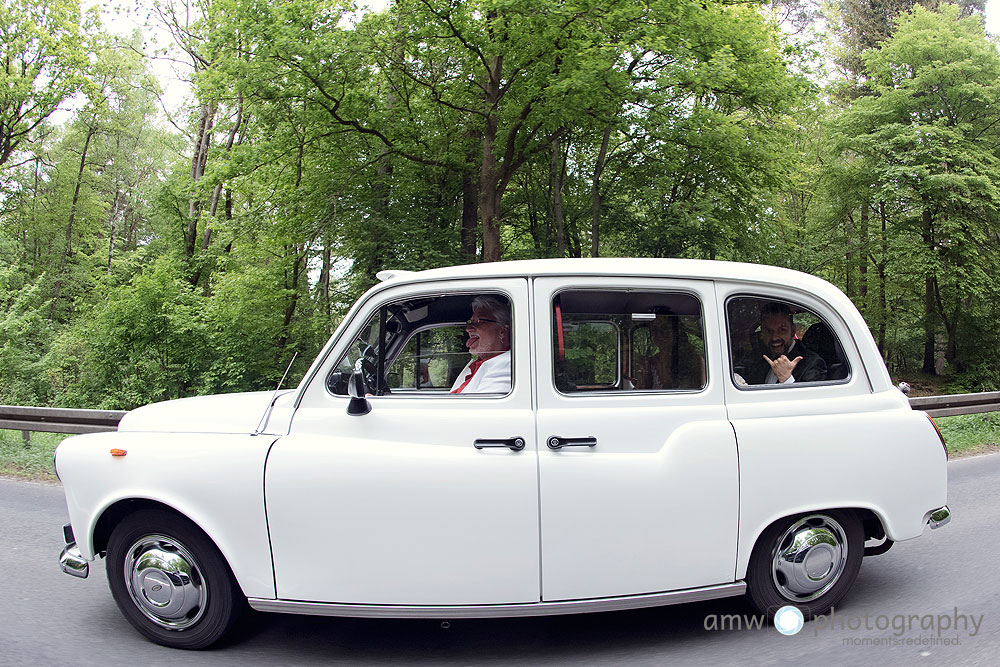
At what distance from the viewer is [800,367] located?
161 inches

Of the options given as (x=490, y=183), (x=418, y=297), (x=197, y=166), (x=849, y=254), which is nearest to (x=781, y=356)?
(x=418, y=297)

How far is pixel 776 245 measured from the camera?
20094mm

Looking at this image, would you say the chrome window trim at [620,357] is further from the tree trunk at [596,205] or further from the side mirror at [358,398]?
the tree trunk at [596,205]

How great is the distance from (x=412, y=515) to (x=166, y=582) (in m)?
1.42

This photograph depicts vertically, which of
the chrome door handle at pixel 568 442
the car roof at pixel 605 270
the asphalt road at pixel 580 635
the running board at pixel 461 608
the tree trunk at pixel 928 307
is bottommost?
Result: the asphalt road at pixel 580 635

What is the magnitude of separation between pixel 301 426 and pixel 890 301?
28.4 metres

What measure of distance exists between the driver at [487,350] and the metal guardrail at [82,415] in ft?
22.3

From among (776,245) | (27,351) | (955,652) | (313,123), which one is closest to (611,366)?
(955,652)

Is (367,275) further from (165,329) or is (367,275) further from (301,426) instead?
(301,426)

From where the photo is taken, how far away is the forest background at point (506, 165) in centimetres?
1459

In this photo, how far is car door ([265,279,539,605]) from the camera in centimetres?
342

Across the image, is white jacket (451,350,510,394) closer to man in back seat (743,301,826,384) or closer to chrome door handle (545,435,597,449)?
chrome door handle (545,435,597,449)

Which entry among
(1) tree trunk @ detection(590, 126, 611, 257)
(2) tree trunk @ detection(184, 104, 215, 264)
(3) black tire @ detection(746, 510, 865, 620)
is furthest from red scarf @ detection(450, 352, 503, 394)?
(2) tree trunk @ detection(184, 104, 215, 264)

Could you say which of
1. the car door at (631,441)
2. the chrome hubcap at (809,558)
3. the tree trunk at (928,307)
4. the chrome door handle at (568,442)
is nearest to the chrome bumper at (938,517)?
the chrome hubcap at (809,558)
